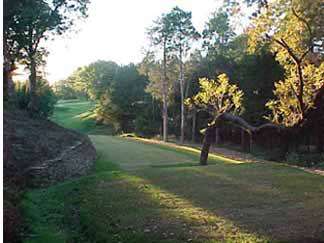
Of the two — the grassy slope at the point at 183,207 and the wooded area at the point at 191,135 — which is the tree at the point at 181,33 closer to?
the wooded area at the point at 191,135

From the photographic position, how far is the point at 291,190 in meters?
9.88

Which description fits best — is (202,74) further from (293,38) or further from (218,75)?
(293,38)

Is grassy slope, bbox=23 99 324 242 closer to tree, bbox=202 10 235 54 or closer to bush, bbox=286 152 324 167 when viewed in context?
bush, bbox=286 152 324 167

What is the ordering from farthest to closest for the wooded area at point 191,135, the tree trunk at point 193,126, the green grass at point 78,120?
the green grass at point 78,120, the tree trunk at point 193,126, the wooded area at point 191,135

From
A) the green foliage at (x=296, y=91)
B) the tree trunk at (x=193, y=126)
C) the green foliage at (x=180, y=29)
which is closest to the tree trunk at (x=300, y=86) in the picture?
the green foliage at (x=296, y=91)

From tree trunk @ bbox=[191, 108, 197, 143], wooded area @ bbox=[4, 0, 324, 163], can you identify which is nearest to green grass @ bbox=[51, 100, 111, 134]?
wooded area @ bbox=[4, 0, 324, 163]

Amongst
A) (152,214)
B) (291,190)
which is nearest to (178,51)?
(291,190)

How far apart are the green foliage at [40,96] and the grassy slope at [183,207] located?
13.3 meters

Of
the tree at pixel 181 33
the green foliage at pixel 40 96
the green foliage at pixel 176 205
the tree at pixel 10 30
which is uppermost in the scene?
the tree at pixel 181 33

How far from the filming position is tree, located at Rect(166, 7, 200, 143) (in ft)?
94.7

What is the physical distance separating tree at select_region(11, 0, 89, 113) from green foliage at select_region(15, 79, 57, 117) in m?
2.04

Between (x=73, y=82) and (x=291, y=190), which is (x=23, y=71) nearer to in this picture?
(x=291, y=190)

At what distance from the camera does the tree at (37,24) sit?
14188mm

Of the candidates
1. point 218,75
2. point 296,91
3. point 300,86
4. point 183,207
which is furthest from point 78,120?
point 183,207
